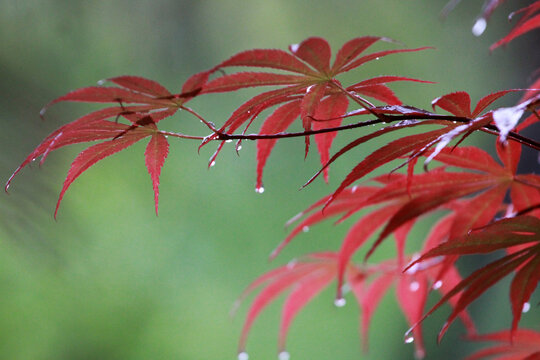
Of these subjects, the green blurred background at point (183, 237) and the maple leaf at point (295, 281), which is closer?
the maple leaf at point (295, 281)

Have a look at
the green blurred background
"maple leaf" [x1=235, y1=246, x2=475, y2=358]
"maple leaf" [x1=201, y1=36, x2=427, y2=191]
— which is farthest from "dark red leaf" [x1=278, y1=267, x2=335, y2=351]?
the green blurred background

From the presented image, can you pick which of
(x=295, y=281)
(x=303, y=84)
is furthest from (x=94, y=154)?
(x=295, y=281)

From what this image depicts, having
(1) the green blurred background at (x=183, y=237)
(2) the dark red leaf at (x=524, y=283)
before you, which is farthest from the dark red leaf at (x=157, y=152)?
(1) the green blurred background at (x=183, y=237)

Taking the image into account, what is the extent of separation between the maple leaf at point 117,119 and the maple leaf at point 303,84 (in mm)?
28

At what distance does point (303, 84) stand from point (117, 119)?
0.40 feet

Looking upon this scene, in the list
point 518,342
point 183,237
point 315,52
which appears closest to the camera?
point 315,52

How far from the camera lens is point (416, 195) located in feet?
1.45

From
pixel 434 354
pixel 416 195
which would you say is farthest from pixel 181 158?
pixel 416 195

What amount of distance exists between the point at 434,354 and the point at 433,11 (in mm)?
1254

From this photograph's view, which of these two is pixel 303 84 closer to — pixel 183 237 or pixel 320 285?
pixel 320 285

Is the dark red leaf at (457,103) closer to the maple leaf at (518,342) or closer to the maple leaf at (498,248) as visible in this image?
the maple leaf at (498,248)

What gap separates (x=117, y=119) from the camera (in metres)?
0.34

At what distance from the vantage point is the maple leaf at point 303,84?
1.04 feet

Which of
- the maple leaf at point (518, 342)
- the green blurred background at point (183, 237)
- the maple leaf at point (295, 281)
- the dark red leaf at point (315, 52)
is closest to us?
the dark red leaf at point (315, 52)
